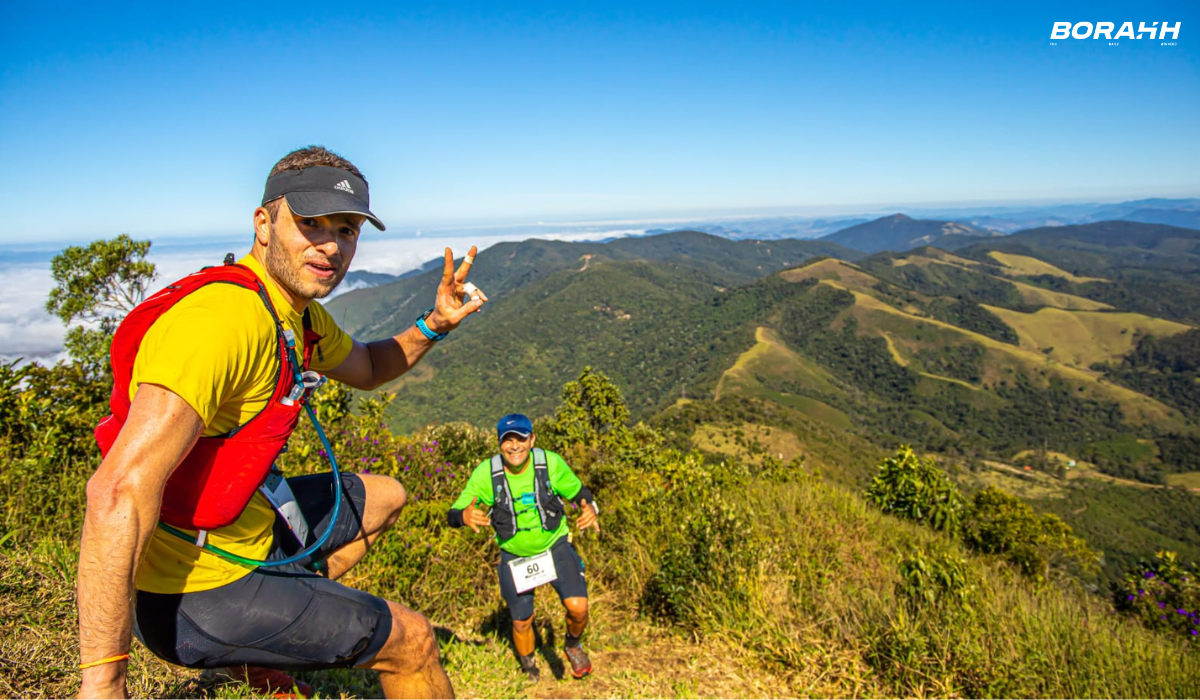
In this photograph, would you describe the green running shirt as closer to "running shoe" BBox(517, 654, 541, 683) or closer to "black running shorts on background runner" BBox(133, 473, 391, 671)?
"running shoe" BBox(517, 654, 541, 683)

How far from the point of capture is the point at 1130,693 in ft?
10.8

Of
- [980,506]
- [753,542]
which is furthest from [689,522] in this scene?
[980,506]

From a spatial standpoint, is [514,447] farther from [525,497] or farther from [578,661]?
[578,661]

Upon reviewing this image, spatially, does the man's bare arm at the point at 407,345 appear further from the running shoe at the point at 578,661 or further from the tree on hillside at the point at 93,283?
the tree on hillside at the point at 93,283

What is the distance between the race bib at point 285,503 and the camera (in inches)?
79.4

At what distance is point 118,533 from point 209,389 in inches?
15.0

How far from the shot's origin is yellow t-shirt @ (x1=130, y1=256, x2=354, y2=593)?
4.76ft

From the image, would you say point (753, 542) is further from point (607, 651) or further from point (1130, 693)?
point (1130, 693)

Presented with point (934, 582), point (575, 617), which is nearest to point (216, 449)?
point (575, 617)

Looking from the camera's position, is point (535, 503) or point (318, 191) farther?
point (535, 503)

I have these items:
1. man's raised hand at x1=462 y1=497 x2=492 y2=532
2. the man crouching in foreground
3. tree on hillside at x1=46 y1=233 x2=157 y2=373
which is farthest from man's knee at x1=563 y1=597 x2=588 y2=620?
tree on hillside at x1=46 y1=233 x2=157 y2=373

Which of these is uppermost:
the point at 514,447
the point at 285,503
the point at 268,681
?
the point at 285,503

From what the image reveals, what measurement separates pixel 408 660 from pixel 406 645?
7cm

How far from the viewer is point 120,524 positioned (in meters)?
1.33
